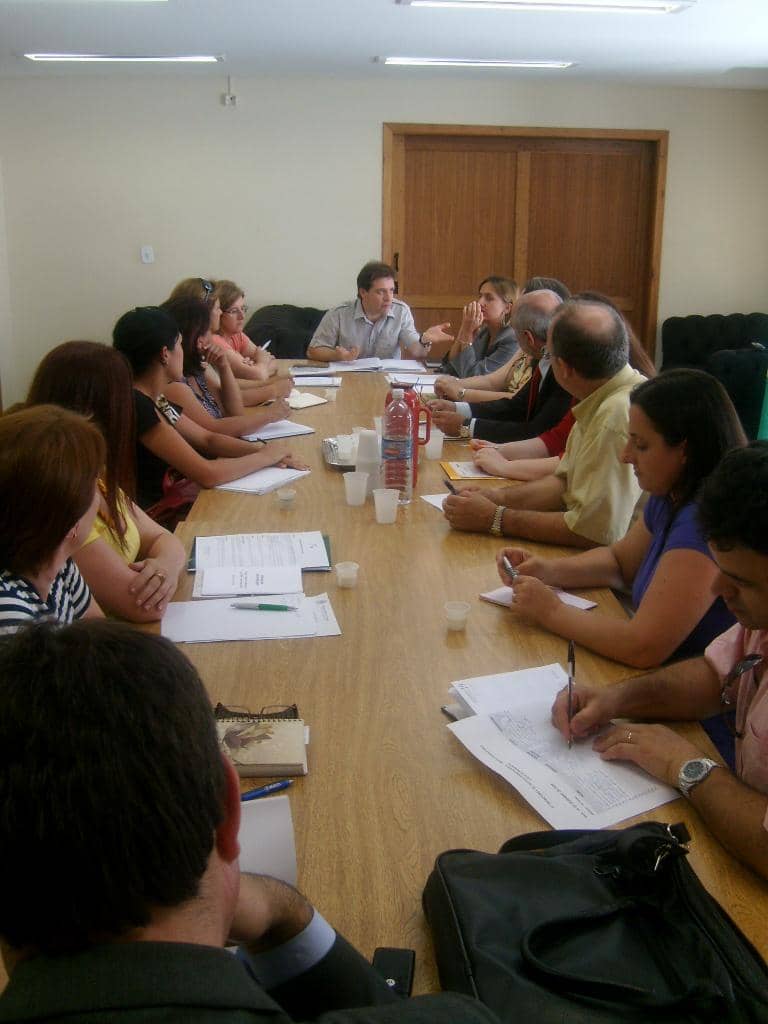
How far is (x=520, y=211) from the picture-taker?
23.0 ft

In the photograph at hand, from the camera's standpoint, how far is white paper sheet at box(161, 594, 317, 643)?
173 cm

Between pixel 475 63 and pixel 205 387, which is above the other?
pixel 475 63

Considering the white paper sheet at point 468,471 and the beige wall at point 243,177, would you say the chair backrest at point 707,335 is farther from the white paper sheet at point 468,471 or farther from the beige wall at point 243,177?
the white paper sheet at point 468,471

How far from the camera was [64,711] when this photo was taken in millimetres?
646

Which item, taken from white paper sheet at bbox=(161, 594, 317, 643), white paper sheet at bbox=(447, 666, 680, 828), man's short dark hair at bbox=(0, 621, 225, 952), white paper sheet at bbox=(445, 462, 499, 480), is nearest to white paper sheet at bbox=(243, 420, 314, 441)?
white paper sheet at bbox=(445, 462, 499, 480)

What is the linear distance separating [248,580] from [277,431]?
165cm

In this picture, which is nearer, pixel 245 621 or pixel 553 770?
pixel 553 770

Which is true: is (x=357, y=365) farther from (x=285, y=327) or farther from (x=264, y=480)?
(x=264, y=480)

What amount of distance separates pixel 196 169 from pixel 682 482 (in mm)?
5873

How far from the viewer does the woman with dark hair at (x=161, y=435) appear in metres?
2.81

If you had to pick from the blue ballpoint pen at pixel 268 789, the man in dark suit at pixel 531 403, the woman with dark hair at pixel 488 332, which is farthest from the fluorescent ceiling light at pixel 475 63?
the blue ballpoint pen at pixel 268 789

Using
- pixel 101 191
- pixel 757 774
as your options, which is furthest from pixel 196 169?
pixel 757 774

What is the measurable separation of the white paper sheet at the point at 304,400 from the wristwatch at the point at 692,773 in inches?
117

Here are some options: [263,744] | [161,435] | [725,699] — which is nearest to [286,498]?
[161,435]
